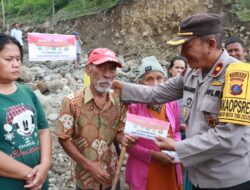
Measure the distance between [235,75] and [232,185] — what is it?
736 millimetres

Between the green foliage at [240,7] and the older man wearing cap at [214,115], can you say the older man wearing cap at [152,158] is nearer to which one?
the older man wearing cap at [214,115]

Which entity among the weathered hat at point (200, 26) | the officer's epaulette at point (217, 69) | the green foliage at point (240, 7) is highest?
the green foliage at point (240, 7)

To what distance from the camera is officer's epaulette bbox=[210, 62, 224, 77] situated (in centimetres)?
241

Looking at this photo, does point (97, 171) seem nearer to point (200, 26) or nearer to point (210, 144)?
point (210, 144)

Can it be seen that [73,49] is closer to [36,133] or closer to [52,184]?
[52,184]

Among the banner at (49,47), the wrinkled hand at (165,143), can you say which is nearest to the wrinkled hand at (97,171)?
the wrinkled hand at (165,143)

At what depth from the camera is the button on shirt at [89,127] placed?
9.17 ft

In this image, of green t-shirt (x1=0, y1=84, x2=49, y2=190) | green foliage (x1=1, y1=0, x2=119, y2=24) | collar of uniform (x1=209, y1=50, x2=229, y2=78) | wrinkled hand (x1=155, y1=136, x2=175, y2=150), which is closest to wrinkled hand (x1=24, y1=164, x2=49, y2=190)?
green t-shirt (x1=0, y1=84, x2=49, y2=190)

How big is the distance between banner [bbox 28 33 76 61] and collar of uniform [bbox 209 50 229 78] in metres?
12.0

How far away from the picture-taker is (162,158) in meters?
3.11

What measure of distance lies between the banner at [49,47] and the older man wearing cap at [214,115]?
12.0 m

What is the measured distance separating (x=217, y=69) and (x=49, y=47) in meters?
12.3

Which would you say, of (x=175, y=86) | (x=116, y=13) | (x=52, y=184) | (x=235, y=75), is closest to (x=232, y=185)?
(x=235, y=75)

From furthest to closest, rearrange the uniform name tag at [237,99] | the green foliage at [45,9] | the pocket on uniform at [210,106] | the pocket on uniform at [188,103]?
the green foliage at [45,9] < the pocket on uniform at [188,103] < the pocket on uniform at [210,106] < the uniform name tag at [237,99]
